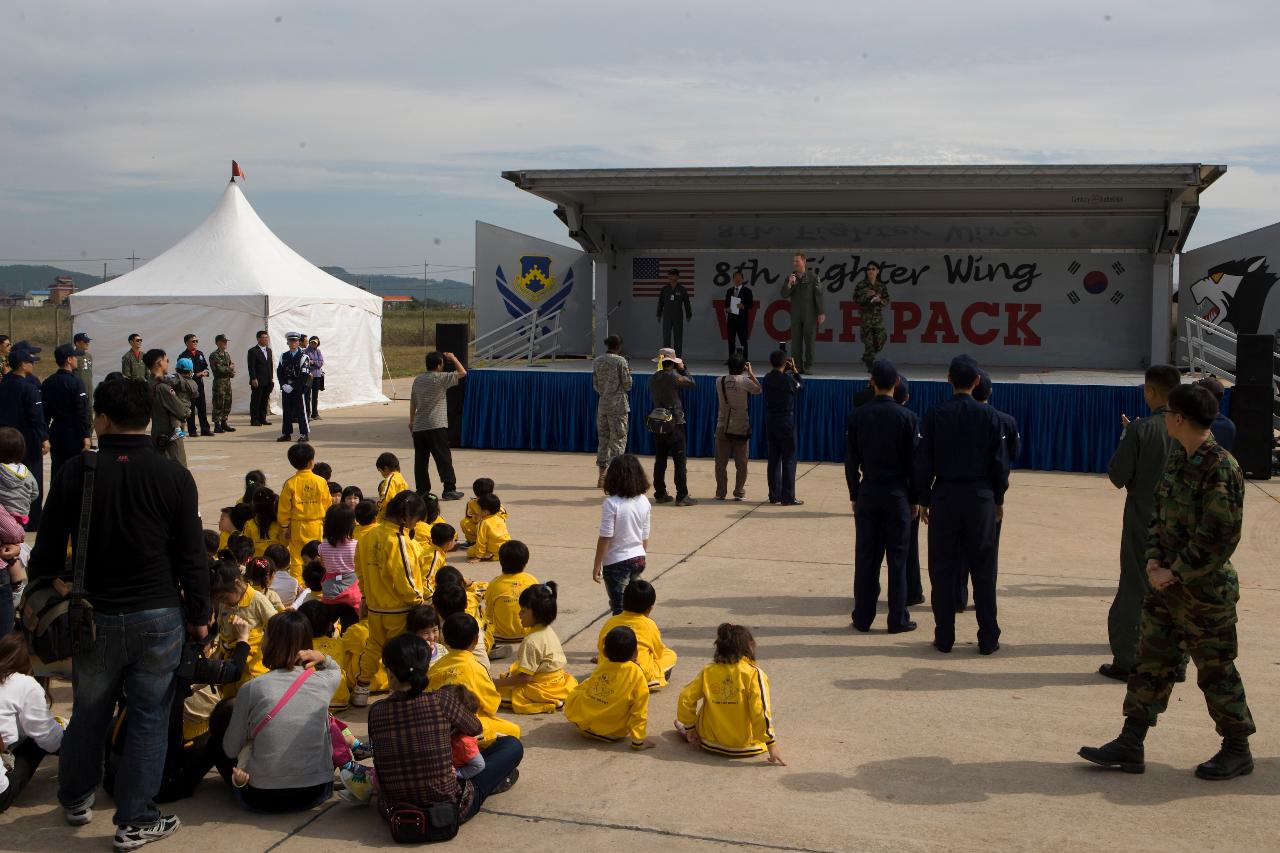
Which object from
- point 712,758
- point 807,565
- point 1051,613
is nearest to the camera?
point 712,758

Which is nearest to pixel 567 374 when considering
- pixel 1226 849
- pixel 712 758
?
pixel 712 758

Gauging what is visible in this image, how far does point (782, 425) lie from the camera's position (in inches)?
482

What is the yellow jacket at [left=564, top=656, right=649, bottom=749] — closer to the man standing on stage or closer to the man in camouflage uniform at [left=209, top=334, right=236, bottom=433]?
the man standing on stage

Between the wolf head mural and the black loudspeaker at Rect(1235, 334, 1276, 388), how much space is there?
4.93 metres

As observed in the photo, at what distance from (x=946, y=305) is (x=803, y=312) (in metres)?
4.67

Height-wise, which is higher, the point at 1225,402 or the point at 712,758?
the point at 1225,402

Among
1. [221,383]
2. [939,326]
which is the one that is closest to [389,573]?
[221,383]

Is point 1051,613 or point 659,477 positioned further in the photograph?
point 659,477

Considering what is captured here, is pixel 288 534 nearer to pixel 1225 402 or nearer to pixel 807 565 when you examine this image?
pixel 807 565

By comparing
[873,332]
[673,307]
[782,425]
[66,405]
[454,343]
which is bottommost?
[782,425]

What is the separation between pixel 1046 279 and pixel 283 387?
43.0 ft

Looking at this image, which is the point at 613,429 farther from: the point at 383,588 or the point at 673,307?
the point at 383,588

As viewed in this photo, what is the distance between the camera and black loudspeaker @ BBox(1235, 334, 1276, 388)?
1420cm

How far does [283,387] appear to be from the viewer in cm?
1783
